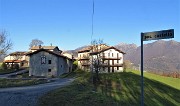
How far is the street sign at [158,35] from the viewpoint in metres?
6.68

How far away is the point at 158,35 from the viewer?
271 inches

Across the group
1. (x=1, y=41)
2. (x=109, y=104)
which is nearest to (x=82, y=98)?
(x=109, y=104)

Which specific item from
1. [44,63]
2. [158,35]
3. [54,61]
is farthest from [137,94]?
[44,63]

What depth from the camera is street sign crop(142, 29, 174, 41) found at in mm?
6680

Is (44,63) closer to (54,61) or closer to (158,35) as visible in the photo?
(54,61)

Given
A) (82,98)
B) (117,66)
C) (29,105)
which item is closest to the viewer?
(29,105)

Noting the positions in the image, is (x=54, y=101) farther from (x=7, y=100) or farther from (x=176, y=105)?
(x=176, y=105)

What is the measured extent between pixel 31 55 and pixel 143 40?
5523 cm

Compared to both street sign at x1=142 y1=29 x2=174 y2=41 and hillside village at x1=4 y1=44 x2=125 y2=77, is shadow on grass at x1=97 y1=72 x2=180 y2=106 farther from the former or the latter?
hillside village at x1=4 y1=44 x2=125 y2=77

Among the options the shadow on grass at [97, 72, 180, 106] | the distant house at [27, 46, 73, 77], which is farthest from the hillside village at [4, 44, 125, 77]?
the shadow on grass at [97, 72, 180, 106]

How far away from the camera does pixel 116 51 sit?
73.8m

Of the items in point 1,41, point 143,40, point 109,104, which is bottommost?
point 109,104

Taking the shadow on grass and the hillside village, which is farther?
the hillside village

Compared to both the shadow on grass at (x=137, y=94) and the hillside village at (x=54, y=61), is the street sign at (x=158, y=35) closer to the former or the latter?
the shadow on grass at (x=137, y=94)
